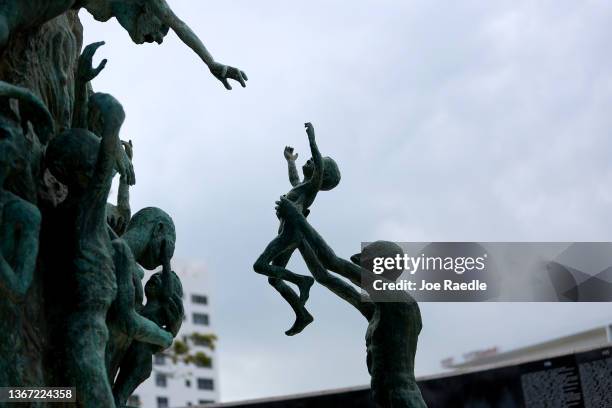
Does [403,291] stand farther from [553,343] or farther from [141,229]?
[553,343]

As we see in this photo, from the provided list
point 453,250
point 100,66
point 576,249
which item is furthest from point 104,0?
point 576,249

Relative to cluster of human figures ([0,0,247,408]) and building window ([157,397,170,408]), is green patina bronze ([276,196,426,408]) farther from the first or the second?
building window ([157,397,170,408])

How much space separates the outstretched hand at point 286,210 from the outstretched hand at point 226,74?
114 cm

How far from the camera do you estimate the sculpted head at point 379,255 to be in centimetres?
738

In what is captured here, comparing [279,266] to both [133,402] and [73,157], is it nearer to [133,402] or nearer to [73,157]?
[73,157]

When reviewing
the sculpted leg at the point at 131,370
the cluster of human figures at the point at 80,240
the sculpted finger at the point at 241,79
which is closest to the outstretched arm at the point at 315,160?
the cluster of human figures at the point at 80,240

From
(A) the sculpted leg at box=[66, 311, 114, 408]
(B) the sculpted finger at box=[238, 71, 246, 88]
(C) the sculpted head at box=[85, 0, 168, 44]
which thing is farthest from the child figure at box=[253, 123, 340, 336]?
(A) the sculpted leg at box=[66, 311, 114, 408]

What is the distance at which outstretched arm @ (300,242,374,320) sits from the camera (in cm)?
735

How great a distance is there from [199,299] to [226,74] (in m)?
63.2

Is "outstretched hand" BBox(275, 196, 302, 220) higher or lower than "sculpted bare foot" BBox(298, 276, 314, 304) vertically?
higher

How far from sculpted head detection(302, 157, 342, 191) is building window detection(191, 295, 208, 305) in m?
61.5

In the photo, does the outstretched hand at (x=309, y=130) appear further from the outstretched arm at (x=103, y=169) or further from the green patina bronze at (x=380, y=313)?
the outstretched arm at (x=103, y=169)

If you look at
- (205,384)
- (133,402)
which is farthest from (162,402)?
(133,402)

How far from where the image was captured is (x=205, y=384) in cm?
→ 6425
